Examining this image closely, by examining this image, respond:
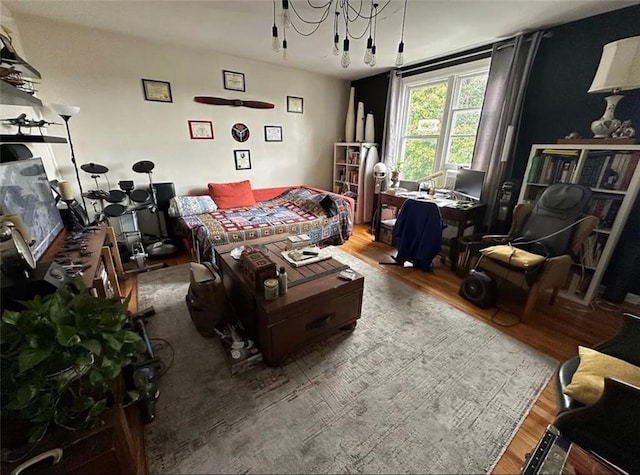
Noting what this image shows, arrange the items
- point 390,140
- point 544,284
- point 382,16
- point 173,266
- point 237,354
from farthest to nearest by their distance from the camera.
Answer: point 390,140 → point 173,266 → point 382,16 → point 544,284 → point 237,354

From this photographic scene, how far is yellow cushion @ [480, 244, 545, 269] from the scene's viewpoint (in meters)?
1.93

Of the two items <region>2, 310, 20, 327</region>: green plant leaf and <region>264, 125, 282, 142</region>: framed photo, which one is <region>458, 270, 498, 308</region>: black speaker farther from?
<region>264, 125, 282, 142</region>: framed photo

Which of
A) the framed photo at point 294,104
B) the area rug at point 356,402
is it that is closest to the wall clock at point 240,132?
the framed photo at point 294,104

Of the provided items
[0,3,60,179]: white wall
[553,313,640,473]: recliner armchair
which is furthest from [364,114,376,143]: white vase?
[553,313,640,473]: recliner armchair

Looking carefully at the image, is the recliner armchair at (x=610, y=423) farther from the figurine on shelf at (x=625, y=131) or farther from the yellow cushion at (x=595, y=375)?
the figurine on shelf at (x=625, y=131)

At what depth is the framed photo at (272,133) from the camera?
13.0ft

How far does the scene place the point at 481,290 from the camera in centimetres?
216

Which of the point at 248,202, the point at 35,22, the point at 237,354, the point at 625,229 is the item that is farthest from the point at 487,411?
the point at 35,22

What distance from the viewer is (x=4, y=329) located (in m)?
0.69

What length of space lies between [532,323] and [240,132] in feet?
13.0

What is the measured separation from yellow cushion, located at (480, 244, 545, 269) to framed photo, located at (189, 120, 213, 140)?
3.54m

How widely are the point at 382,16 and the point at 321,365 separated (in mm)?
2851

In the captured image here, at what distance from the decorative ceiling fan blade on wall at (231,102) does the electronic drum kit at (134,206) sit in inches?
43.0

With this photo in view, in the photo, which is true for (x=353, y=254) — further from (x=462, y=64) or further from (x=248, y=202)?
(x=462, y=64)
